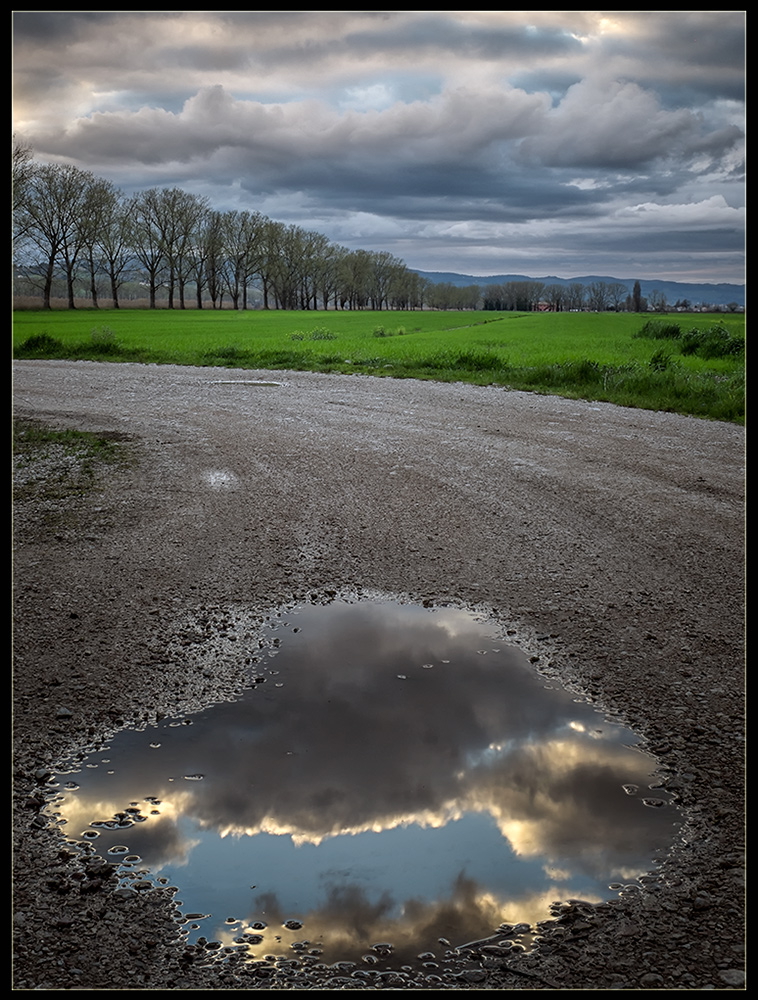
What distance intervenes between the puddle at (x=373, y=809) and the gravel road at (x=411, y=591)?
0.46 ft

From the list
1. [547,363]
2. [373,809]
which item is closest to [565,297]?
[547,363]

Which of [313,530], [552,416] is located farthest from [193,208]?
[313,530]

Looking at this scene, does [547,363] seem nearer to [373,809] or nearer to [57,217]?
[373,809]

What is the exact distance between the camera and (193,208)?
273ft

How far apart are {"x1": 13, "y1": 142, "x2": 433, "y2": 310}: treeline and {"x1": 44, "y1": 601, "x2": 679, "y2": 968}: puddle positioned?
145ft

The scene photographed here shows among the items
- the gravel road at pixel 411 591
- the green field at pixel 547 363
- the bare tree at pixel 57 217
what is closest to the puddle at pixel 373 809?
the gravel road at pixel 411 591

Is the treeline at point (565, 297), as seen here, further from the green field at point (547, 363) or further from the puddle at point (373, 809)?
the puddle at point (373, 809)

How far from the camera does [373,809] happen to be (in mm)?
3309

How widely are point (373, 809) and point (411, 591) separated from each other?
256 cm

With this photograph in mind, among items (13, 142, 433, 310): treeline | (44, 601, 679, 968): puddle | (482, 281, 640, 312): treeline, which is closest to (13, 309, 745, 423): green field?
(44, 601, 679, 968): puddle

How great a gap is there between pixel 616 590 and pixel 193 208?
8606 cm

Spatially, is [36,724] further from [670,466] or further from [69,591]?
[670,466]

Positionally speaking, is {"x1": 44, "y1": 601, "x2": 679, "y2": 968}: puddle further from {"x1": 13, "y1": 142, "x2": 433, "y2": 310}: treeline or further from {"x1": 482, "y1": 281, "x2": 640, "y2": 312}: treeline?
{"x1": 482, "y1": 281, "x2": 640, "y2": 312}: treeline

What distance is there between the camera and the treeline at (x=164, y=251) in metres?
64.1
